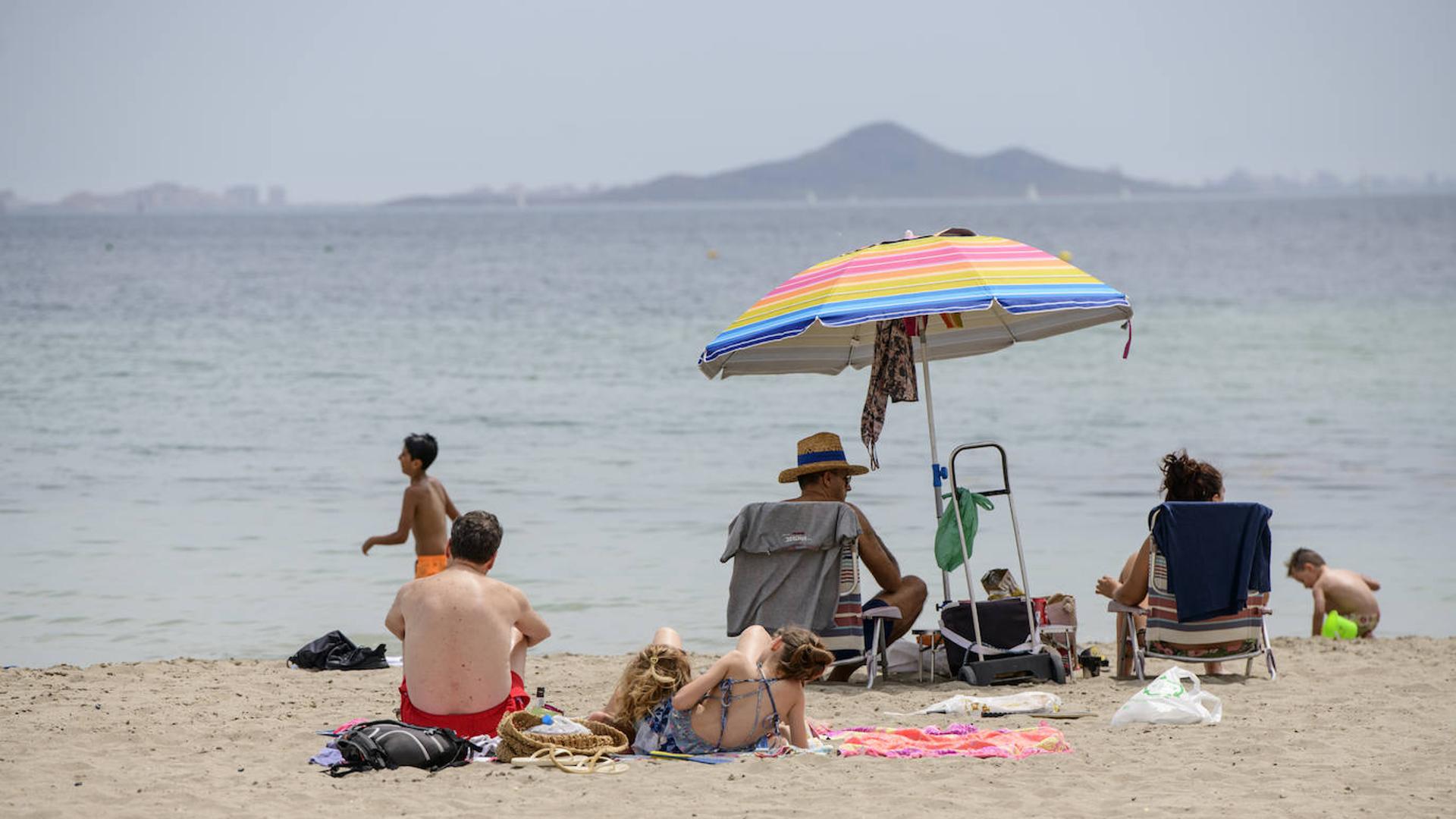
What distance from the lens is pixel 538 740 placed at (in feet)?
16.6

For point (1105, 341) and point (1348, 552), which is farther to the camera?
point (1105, 341)

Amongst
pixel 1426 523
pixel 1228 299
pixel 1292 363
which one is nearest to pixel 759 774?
pixel 1426 523

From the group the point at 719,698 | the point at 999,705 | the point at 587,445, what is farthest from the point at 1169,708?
the point at 587,445

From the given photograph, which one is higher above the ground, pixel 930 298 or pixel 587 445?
pixel 930 298

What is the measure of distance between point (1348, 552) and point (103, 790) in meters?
8.31

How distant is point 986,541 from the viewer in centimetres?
A: 1033

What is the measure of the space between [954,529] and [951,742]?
4.45ft

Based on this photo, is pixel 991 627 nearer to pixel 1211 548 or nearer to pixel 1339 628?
pixel 1211 548

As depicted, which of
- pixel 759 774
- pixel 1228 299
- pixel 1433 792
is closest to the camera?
pixel 1433 792

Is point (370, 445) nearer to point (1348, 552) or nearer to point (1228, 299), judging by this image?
point (1348, 552)

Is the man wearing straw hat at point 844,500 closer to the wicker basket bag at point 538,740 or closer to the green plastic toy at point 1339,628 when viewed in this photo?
the wicker basket bag at point 538,740

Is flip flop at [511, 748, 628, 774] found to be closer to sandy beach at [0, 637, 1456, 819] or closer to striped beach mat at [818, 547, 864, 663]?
sandy beach at [0, 637, 1456, 819]

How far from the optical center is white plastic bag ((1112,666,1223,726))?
225 inches

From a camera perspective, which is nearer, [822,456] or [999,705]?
[999,705]
